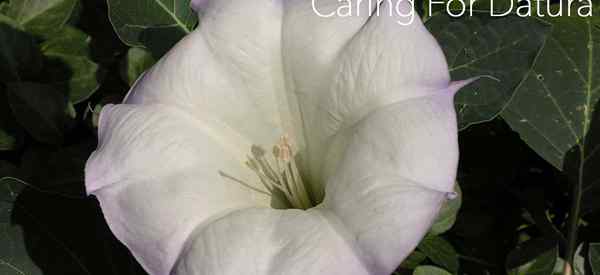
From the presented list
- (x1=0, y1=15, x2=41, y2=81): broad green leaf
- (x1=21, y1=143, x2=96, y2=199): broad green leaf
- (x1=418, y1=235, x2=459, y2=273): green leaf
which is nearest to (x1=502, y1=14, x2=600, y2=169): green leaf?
(x1=418, y1=235, x2=459, y2=273): green leaf

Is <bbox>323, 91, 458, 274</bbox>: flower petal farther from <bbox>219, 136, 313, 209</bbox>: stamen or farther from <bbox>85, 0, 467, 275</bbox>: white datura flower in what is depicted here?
<bbox>219, 136, 313, 209</bbox>: stamen

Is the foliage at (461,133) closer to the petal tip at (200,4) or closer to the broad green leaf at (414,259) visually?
the broad green leaf at (414,259)

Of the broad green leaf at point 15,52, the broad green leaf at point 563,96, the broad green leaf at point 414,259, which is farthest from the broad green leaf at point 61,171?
the broad green leaf at point 563,96

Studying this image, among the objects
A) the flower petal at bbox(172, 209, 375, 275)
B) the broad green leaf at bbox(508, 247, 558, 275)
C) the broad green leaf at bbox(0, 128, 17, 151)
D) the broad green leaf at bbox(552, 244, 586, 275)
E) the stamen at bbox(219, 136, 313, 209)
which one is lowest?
the broad green leaf at bbox(552, 244, 586, 275)

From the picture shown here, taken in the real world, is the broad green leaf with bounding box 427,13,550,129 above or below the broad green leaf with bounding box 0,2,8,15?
Answer: above

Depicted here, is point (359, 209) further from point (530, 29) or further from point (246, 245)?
point (530, 29)

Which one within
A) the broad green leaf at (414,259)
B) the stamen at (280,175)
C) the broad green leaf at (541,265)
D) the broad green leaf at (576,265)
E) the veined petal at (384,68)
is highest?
the veined petal at (384,68)

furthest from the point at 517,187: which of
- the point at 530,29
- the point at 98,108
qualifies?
the point at 98,108
